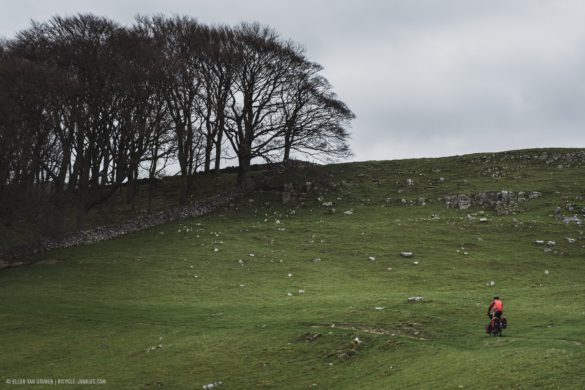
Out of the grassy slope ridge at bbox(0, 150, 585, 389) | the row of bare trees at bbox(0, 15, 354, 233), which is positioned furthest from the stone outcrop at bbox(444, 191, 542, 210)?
the row of bare trees at bbox(0, 15, 354, 233)

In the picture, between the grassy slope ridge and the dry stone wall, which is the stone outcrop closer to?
the grassy slope ridge

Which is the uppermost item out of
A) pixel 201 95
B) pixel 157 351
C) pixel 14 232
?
pixel 201 95

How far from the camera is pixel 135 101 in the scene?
56438 millimetres

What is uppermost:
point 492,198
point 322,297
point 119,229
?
point 492,198

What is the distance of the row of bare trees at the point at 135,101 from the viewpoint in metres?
49.1

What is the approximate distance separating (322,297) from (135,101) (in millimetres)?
30285

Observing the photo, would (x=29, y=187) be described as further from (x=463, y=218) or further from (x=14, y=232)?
(x=463, y=218)

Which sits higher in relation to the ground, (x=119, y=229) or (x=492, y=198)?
(x=492, y=198)

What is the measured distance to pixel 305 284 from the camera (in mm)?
39656

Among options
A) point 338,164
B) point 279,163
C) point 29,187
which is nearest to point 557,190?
point 338,164

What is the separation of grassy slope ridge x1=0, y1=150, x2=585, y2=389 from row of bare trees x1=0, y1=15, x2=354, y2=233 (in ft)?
22.9

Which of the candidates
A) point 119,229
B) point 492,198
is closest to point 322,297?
point 119,229

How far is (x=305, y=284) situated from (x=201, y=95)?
3233cm

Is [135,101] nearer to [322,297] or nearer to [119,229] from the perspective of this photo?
[119,229]
